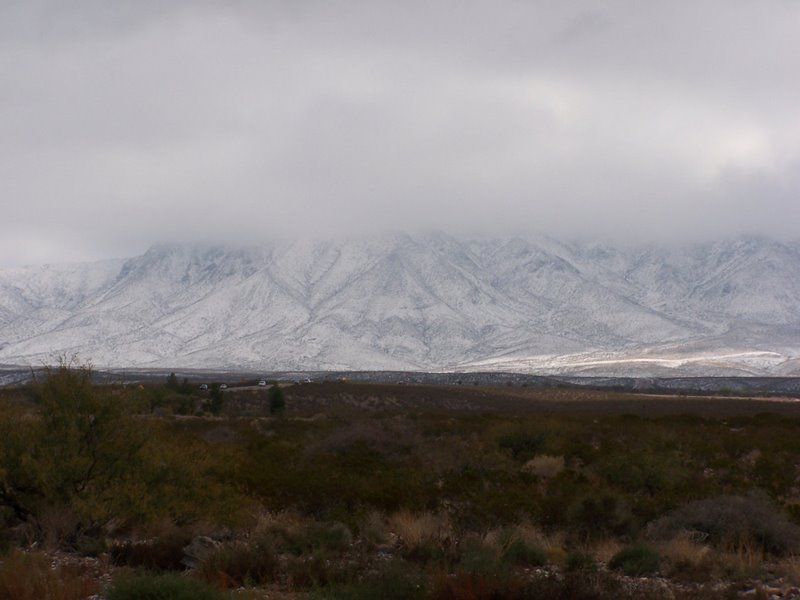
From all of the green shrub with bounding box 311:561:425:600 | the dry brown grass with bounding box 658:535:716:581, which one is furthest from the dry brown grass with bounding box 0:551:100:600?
the dry brown grass with bounding box 658:535:716:581

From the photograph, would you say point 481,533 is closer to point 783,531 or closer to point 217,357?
point 783,531

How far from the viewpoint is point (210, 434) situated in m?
32.7

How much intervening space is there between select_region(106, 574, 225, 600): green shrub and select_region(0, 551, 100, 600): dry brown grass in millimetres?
646

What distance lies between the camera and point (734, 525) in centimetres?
1425

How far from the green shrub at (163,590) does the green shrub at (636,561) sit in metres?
5.95

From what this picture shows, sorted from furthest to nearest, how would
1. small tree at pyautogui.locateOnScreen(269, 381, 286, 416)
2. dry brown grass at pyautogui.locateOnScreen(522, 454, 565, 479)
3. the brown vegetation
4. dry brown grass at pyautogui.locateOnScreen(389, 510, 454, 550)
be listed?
small tree at pyautogui.locateOnScreen(269, 381, 286, 416), dry brown grass at pyautogui.locateOnScreen(522, 454, 565, 479), dry brown grass at pyautogui.locateOnScreen(389, 510, 454, 550), the brown vegetation

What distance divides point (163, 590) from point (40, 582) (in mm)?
1865

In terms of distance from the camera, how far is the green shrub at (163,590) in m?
9.34

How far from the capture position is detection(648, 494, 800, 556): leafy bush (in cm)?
1376

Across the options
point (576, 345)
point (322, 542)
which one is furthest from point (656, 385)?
point (322, 542)

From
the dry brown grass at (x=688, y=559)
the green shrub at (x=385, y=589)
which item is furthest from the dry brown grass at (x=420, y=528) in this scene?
the dry brown grass at (x=688, y=559)

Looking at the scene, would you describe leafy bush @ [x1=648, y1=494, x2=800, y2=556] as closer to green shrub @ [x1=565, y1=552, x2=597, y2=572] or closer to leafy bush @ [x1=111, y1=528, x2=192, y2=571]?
green shrub @ [x1=565, y1=552, x2=597, y2=572]

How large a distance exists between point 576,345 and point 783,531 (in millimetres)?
189100

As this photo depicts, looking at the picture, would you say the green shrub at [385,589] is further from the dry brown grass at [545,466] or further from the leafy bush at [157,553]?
the dry brown grass at [545,466]
